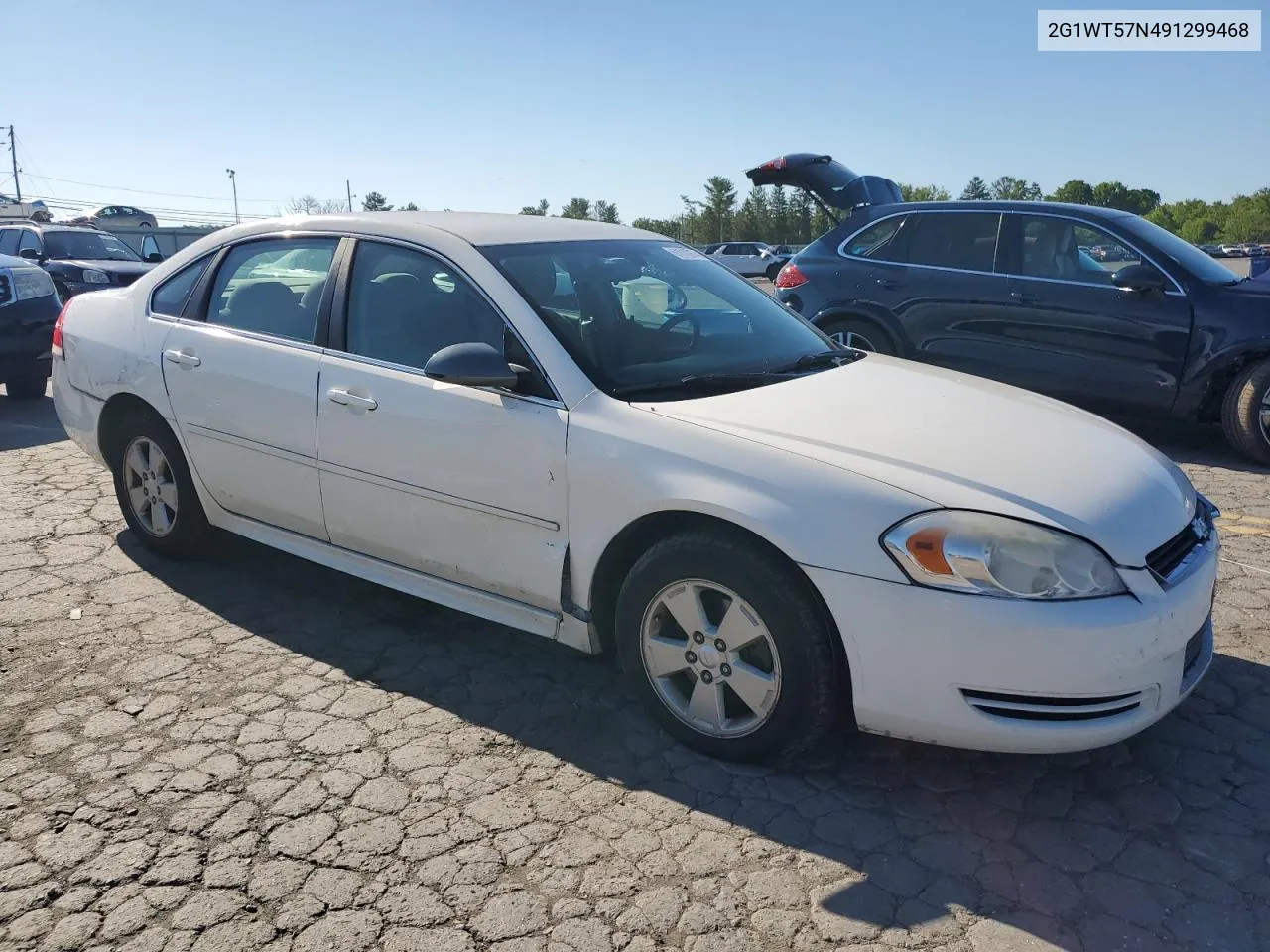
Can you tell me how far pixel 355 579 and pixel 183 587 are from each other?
0.72 meters

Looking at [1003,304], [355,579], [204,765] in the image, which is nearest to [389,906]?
[204,765]

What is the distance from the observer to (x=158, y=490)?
15.6 feet

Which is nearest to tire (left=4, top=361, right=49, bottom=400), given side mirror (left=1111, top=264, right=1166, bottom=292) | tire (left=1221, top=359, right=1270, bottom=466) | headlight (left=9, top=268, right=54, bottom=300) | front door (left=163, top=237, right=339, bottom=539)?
headlight (left=9, top=268, right=54, bottom=300)

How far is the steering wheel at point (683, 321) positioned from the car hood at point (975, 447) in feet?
1.33

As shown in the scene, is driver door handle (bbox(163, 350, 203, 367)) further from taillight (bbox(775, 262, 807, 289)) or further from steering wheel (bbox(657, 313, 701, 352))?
taillight (bbox(775, 262, 807, 289))

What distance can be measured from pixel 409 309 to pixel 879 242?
17.4 ft

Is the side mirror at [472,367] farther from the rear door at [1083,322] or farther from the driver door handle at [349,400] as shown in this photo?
the rear door at [1083,322]

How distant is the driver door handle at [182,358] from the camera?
14.4ft

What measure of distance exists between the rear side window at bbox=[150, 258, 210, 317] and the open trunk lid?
547 cm

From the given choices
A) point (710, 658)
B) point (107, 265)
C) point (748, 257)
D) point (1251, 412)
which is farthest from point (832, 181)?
point (748, 257)

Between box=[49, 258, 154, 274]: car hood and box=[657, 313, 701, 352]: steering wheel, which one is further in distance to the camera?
box=[49, 258, 154, 274]: car hood

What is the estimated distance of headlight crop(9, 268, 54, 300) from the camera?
8.79m

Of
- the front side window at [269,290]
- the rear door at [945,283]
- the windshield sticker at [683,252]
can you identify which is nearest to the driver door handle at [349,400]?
the front side window at [269,290]

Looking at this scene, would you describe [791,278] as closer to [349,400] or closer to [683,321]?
[683,321]
